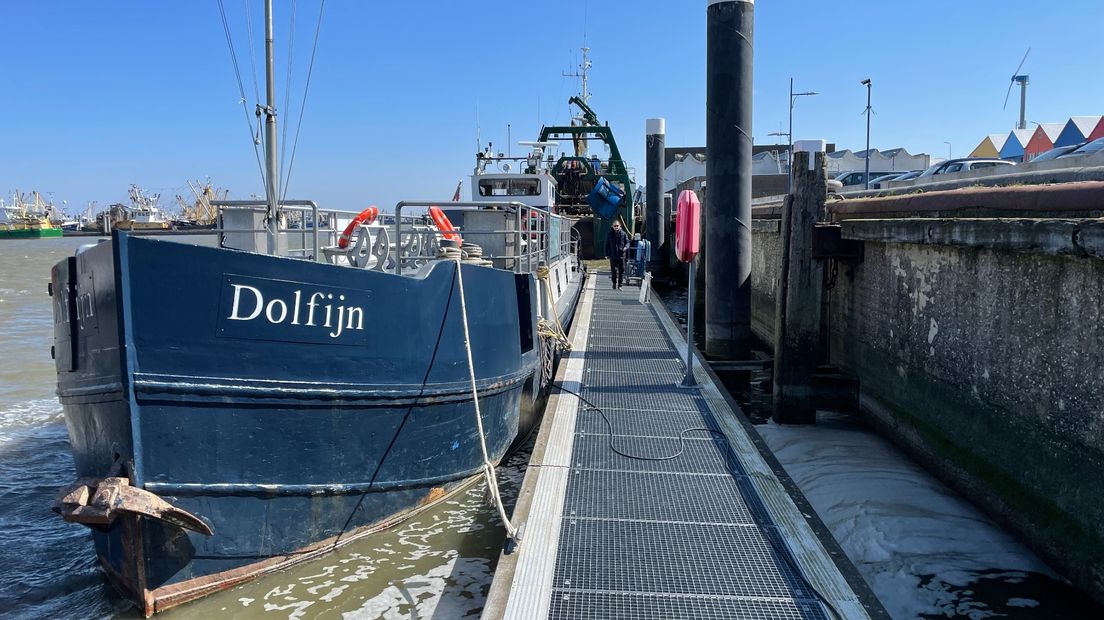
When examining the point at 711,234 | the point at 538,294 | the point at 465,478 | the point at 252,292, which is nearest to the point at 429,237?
the point at 538,294

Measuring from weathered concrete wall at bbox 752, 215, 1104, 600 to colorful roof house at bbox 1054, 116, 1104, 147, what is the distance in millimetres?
26442

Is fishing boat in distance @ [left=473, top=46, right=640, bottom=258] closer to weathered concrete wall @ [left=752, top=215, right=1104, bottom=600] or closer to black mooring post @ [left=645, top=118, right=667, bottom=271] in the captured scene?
black mooring post @ [left=645, top=118, right=667, bottom=271]

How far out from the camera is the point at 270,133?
17.9ft

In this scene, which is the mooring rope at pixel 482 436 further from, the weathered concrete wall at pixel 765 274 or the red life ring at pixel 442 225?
the weathered concrete wall at pixel 765 274

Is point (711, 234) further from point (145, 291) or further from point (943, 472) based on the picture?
point (145, 291)

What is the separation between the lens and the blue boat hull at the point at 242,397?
3.88 m

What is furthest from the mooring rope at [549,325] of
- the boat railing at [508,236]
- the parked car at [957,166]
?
the parked car at [957,166]

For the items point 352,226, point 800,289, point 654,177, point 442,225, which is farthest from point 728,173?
point 654,177

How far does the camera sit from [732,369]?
907 cm

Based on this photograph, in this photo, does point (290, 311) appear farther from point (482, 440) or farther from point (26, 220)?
point (26, 220)

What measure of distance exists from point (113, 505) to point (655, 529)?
2941mm

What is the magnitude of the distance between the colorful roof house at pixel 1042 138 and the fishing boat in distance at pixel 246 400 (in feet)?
108

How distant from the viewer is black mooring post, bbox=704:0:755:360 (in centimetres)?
914

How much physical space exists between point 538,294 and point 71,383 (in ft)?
15.9
